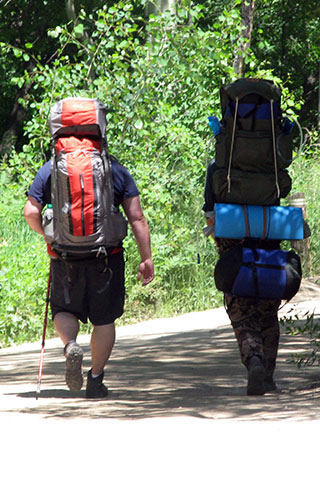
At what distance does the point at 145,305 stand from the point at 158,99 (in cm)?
251

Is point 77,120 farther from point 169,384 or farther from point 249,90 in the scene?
point 169,384

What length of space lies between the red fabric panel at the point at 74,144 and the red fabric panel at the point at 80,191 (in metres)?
0.05

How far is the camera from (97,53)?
37.7ft

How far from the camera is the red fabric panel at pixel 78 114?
545cm

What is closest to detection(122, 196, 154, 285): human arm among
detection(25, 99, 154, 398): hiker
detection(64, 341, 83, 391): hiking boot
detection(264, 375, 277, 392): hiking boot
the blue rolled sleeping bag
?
detection(25, 99, 154, 398): hiker

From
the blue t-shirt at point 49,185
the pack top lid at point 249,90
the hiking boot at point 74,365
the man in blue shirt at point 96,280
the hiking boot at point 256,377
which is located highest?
the pack top lid at point 249,90

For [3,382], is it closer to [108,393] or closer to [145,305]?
[108,393]

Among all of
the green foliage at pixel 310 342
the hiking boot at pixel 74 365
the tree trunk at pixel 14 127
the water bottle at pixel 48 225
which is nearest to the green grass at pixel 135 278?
the green foliage at pixel 310 342

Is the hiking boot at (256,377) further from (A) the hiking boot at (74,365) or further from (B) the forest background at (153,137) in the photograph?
(B) the forest background at (153,137)

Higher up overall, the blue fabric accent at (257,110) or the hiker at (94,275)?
the blue fabric accent at (257,110)

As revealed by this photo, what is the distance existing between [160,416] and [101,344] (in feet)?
2.99

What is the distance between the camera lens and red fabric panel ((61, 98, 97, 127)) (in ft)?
17.9

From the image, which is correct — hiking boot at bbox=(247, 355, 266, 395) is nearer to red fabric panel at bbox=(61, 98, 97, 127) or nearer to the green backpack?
the green backpack

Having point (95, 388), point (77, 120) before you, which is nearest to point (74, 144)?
point (77, 120)
